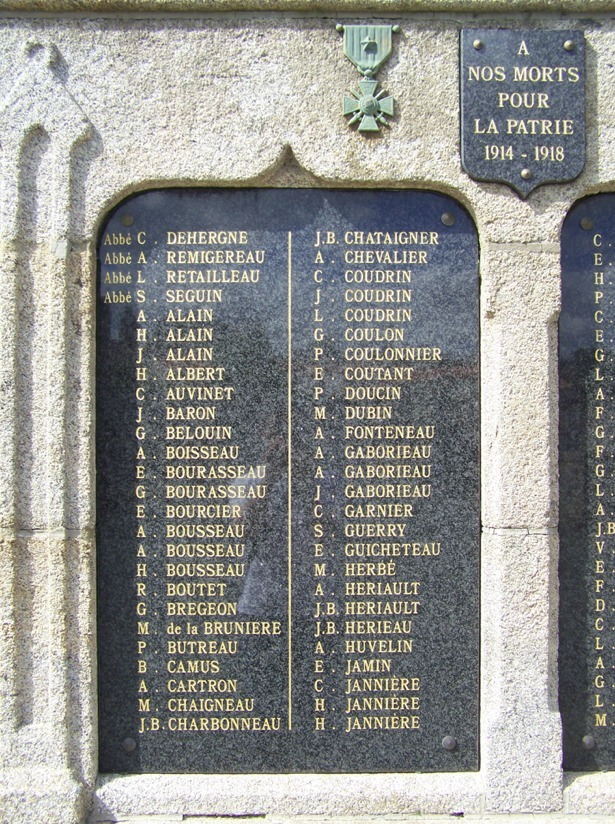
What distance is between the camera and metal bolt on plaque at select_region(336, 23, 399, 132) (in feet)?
9.92

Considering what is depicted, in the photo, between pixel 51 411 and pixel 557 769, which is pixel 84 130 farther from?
pixel 557 769

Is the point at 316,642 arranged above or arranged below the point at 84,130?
below

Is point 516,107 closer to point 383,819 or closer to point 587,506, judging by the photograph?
point 587,506

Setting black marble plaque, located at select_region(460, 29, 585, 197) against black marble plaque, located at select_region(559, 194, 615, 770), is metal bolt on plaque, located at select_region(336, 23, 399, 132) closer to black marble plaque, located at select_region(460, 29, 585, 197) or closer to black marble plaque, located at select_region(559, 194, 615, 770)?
Answer: black marble plaque, located at select_region(460, 29, 585, 197)

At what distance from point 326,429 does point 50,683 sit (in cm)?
165

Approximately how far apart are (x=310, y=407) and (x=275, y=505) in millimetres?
477

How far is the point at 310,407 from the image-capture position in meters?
3.13

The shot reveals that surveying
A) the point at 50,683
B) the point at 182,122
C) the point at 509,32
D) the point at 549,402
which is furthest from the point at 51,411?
the point at 509,32

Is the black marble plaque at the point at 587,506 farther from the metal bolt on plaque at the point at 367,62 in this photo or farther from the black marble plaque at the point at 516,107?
the metal bolt on plaque at the point at 367,62

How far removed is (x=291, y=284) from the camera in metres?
3.15

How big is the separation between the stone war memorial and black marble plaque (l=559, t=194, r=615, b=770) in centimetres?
1

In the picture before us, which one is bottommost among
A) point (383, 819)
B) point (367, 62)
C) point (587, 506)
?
point (383, 819)

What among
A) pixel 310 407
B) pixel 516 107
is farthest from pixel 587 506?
pixel 516 107

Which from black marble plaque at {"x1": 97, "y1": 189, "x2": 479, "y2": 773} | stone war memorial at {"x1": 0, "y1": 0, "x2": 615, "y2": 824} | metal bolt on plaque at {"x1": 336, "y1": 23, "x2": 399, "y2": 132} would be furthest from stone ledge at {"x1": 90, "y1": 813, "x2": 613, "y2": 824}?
metal bolt on plaque at {"x1": 336, "y1": 23, "x2": 399, "y2": 132}
